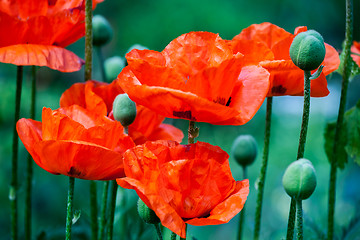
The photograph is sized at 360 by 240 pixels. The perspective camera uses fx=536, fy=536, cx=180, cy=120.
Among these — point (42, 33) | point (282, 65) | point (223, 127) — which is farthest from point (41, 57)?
point (223, 127)

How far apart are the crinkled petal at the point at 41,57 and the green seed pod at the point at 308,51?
0.85ft

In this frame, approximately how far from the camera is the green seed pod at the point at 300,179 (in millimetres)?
453

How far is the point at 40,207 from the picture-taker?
1.54 metres

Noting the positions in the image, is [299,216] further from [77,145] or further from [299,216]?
[77,145]

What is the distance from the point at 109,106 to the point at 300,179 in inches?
10.9

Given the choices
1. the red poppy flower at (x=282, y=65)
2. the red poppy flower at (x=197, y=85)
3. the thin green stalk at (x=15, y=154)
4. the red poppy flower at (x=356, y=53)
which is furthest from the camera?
the red poppy flower at (x=356, y=53)

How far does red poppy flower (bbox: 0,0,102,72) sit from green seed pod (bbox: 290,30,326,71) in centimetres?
26

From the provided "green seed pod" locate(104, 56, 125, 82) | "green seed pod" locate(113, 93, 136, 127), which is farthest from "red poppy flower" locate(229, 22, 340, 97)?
"green seed pod" locate(104, 56, 125, 82)

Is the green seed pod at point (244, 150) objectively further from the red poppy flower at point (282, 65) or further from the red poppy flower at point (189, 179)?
the red poppy flower at point (189, 179)

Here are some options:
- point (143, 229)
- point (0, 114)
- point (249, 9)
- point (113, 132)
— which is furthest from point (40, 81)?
point (113, 132)

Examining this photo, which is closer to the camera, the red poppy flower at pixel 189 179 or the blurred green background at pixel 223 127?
the red poppy flower at pixel 189 179

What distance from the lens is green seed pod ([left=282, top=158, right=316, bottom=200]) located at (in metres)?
0.45

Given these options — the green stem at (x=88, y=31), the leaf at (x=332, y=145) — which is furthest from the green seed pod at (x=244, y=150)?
the green stem at (x=88, y=31)

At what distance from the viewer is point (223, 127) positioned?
190cm
